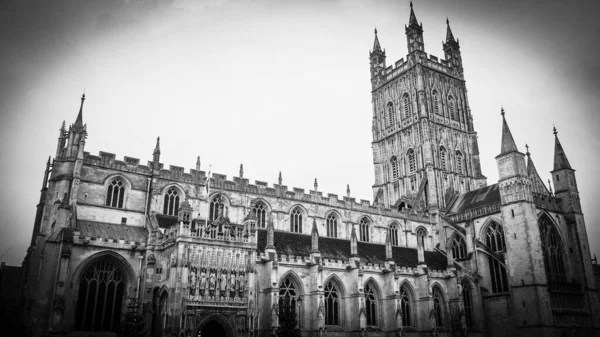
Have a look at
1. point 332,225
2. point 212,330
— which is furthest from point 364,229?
point 212,330

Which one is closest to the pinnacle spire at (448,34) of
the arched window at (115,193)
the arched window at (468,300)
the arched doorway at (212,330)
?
the arched window at (468,300)

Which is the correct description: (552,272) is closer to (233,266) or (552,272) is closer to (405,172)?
(405,172)

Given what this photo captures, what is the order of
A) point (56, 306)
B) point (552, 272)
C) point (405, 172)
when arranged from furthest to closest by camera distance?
point (405, 172)
point (552, 272)
point (56, 306)

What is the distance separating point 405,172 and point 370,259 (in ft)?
70.6

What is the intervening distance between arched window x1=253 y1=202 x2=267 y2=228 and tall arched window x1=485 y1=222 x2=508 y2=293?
72.3 feet

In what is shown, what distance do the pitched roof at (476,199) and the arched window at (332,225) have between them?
15302 millimetres

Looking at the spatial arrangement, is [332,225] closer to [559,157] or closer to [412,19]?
[559,157]

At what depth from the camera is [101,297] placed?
107ft

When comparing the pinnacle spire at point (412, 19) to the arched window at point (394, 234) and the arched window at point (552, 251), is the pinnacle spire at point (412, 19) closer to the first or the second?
the arched window at point (394, 234)

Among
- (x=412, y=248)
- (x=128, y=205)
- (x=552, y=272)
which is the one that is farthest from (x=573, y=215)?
(x=128, y=205)

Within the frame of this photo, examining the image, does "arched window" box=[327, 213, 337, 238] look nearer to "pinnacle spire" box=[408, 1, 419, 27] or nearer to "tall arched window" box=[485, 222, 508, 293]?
"tall arched window" box=[485, 222, 508, 293]

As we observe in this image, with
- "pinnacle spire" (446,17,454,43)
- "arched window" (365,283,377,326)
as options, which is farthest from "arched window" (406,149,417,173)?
"arched window" (365,283,377,326)

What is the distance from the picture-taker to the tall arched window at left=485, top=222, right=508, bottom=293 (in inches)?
1827

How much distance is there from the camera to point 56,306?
29.9m
